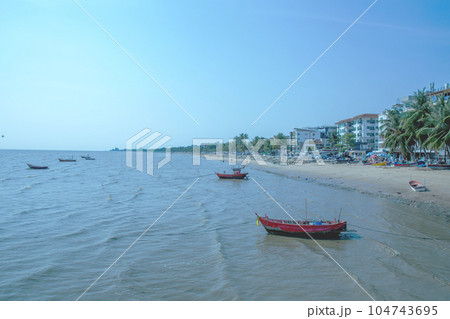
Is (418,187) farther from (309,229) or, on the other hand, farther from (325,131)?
(325,131)

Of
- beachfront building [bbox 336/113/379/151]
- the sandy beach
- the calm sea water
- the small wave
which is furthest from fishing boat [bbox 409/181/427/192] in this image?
beachfront building [bbox 336/113/379/151]

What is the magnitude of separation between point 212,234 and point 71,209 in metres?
12.8

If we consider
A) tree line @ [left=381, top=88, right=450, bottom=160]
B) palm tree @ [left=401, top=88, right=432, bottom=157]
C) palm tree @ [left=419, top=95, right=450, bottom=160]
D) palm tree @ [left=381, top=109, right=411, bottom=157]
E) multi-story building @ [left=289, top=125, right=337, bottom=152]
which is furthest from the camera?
multi-story building @ [left=289, top=125, right=337, bottom=152]

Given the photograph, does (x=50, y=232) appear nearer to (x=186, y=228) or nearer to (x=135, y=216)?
(x=135, y=216)

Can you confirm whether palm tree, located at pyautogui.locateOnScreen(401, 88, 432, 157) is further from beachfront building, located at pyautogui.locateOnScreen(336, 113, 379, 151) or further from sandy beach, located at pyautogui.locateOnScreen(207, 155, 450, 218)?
beachfront building, located at pyautogui.locateOnScreen(336, 113, 379, 151)

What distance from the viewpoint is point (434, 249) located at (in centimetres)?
1324

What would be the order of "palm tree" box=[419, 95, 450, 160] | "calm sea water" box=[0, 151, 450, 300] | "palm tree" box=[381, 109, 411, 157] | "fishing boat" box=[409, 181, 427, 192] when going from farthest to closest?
"palm tree" box=[381, 109, 411, 157]
"palm tree" box=[419, 95, 450, 160]
"fishing boat" box=[409, 181, 427, 192]
"calm sea water" box=[0, 151, 450, 300]

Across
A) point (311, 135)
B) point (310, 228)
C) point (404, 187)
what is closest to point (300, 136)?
point (311, 135)

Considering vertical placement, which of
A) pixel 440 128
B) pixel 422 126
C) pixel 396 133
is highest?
pixel 422 126

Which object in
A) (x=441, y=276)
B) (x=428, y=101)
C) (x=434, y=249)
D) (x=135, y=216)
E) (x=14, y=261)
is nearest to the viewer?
(x=441, y=276)

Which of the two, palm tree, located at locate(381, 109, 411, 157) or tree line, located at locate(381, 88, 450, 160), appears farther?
palm tree, located at locate(381, 109, 411, 157)

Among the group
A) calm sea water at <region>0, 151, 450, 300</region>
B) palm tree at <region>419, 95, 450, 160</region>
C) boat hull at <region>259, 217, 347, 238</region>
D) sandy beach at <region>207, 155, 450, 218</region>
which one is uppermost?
palm tree at <region>419, 95, 450, 160</region>

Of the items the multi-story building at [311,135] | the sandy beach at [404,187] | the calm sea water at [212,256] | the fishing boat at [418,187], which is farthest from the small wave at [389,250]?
the multi-story building at [311,135]

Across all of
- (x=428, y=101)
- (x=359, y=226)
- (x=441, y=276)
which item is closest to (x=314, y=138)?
(x=428, y=101)
